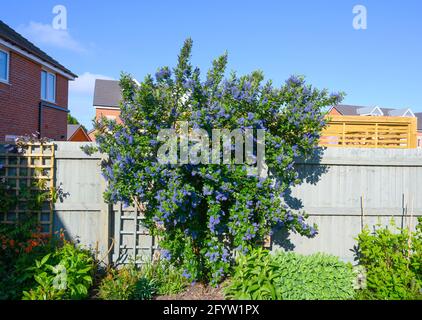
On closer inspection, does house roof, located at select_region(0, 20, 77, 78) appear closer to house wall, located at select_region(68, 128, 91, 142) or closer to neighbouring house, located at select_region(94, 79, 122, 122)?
house wall, located at select_region(68, 128, 91, 142)

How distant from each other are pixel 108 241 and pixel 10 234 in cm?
143

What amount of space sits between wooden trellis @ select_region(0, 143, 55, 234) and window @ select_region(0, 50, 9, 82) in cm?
705

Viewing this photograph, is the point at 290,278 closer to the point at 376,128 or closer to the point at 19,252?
the point at 19,252

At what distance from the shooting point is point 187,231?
5203mm

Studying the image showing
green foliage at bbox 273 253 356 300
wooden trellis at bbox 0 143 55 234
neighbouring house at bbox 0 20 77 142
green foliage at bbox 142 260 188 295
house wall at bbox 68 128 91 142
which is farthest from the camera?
house wall at bbox 68 128 91 142

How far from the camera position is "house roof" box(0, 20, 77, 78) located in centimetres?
1152

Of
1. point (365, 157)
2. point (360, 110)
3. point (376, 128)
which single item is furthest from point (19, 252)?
point (360, 110)

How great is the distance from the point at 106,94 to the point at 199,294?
30.9 m

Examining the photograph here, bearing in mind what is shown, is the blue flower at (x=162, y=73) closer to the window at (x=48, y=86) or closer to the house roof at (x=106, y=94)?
the window at (x=48, y=86)

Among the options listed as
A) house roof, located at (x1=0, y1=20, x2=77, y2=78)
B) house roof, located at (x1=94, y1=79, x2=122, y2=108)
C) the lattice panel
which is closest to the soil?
the lattice panel

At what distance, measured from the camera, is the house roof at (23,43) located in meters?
11.5

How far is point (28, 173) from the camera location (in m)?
5.75

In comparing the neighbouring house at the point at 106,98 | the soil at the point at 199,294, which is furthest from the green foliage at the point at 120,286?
the neighbouring house at the point at 106,98
